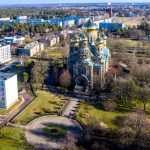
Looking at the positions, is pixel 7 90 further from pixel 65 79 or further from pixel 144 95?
pixel 144 95

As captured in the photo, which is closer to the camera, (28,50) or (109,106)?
(109,106)

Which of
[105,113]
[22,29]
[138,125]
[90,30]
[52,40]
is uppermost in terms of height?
[90,30]

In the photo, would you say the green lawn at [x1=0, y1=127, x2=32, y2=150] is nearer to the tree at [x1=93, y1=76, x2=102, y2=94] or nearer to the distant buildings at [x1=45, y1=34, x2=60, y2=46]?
the tree at [x1=93, y1=76, x2=102, y2=94]

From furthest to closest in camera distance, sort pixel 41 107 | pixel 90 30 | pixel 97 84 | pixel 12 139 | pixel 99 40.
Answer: pixel 90 30 → pixel 99 40 → pixel 97 84 → pixel 41 107 → pixel 12 139

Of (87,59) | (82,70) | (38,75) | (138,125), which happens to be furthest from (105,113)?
(38,75)

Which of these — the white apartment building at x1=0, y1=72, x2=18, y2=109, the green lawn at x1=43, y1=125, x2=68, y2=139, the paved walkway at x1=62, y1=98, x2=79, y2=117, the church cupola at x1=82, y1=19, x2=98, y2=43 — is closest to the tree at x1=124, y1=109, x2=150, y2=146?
the green lawn at x1=43, y1=125, x2=68, y2=139

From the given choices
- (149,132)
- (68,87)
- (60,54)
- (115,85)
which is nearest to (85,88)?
(68,87)
